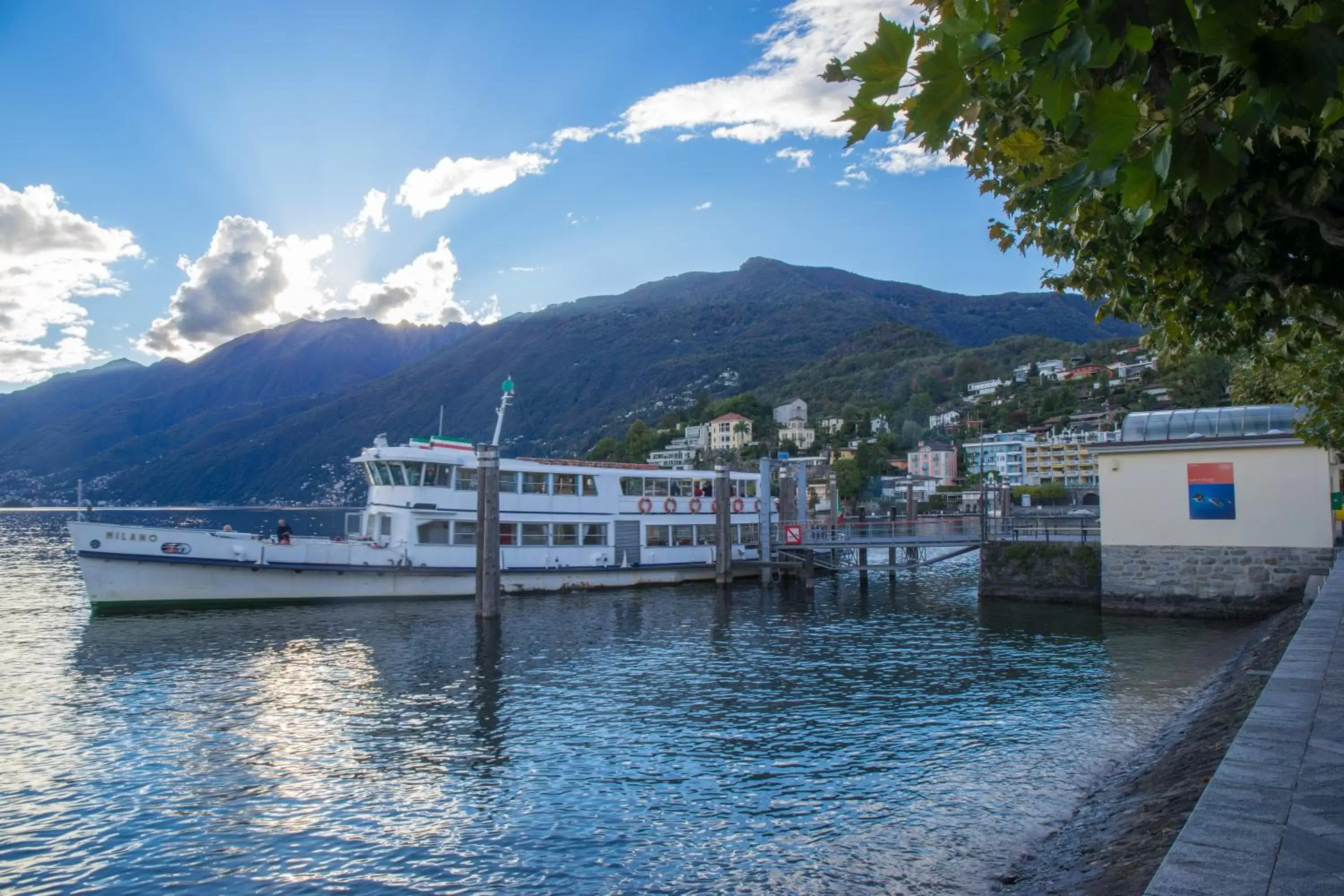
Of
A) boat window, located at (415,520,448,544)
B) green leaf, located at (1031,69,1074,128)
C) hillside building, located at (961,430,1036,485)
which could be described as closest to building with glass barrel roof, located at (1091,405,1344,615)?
boat window, located at (415,520,448,544)

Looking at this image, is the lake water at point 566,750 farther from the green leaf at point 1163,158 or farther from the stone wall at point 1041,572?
the green leaf at point 1163,158

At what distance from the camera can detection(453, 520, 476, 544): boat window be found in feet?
103

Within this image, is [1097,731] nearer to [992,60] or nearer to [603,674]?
[603,674]

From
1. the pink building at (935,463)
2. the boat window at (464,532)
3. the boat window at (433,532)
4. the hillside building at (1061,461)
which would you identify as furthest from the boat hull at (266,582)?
the hillside building at (1061,461)

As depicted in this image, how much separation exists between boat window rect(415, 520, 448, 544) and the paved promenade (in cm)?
2659

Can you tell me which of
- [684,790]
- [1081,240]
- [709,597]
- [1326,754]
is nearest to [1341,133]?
[1081,240]

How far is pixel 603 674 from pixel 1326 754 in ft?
42.1

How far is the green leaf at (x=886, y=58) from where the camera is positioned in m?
2.21

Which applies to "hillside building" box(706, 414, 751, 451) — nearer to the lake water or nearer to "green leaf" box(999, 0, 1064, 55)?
the lake water

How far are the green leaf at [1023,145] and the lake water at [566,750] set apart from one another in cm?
648

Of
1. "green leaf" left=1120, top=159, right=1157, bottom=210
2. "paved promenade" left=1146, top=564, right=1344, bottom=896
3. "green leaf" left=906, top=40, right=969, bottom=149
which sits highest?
"green leaf" left=906, top=40, right=969, bottom=149

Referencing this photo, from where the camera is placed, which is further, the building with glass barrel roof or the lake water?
the building with glass barrel roof

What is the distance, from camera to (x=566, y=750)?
40.1 ft

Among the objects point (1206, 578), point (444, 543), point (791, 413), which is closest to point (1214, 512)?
point (1206, 578)
